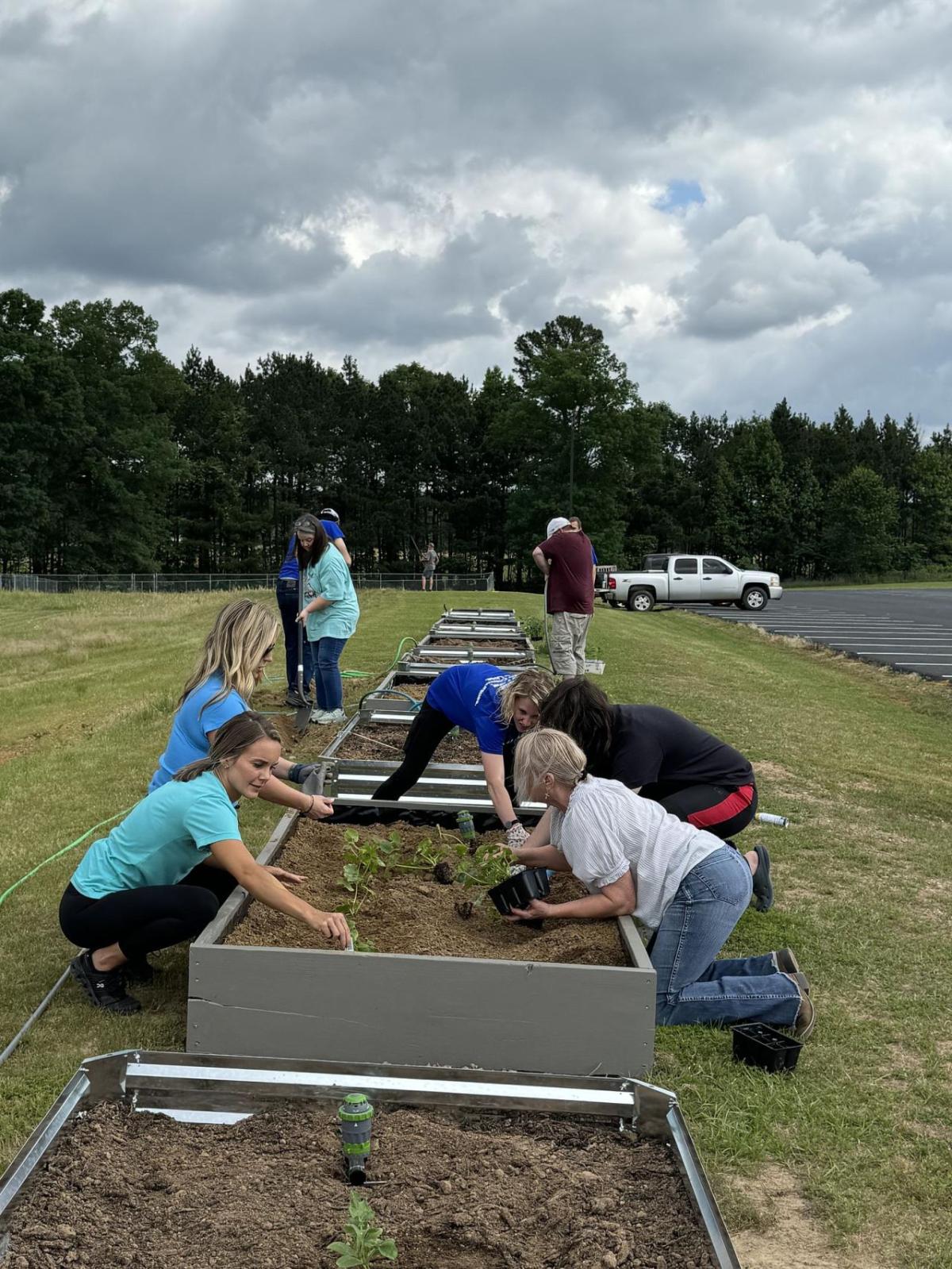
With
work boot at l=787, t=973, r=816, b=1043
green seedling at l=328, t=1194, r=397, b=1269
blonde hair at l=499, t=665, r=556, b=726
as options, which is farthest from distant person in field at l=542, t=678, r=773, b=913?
green seedling at l=328, t=1194, r=397, b=1269

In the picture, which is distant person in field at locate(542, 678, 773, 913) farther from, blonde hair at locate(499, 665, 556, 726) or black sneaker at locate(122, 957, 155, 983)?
black sneaker at locate(122, 957, 155, 983)

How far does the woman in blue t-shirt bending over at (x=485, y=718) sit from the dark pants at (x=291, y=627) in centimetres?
346

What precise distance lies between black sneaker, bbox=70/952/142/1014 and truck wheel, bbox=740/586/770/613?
25.8 m

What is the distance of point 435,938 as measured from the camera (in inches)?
157

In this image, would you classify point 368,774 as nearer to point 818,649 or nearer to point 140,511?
point 818,649

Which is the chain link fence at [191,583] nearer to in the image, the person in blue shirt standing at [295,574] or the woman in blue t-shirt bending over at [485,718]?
the person in blue shirt standing at [295,574]

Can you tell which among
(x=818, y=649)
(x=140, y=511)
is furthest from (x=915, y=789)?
(x=140, y=511)

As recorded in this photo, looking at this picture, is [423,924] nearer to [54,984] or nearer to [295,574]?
[54,984]

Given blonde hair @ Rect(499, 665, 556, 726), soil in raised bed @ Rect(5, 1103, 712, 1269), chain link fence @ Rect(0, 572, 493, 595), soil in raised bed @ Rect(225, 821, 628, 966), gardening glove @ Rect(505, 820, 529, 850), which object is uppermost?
blonde hair @ Rect(499, 665, 556, 726)

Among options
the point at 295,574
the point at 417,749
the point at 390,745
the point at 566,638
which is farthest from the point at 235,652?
the point at 566,638

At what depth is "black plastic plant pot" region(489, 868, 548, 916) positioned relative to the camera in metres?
3.88

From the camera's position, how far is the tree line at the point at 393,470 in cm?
5094

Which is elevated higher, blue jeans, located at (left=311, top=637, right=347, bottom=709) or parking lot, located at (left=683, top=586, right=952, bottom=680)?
blue jeans, located at (left=311, top=637, right=347, bottom=709)

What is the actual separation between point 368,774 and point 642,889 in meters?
3.17
